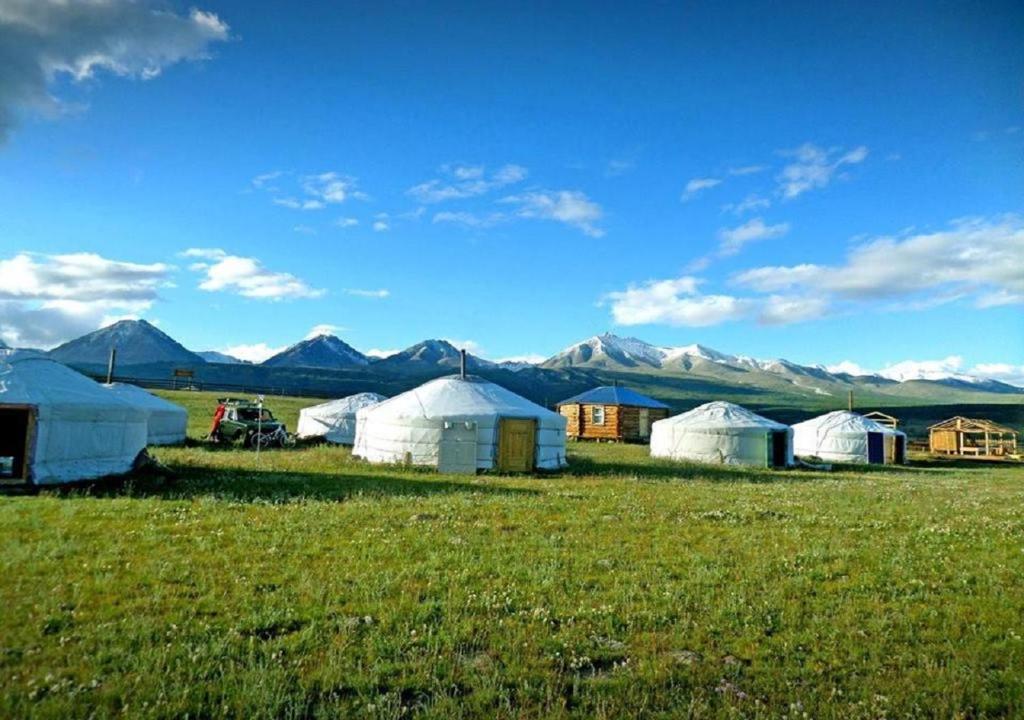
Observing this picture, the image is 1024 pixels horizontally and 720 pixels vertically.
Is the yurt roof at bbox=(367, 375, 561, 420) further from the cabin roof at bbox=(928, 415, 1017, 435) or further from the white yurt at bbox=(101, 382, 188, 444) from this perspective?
the cabin roof at bbox=(928, 415, 1017, 435)

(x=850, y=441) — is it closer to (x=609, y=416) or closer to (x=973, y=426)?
(x=609, y=416)

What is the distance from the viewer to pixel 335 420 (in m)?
32.6

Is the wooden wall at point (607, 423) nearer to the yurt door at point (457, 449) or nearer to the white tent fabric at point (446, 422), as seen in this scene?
the white tent fabric at point (446, 422)

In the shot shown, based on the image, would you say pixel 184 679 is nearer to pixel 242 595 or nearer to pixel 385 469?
pixel 242 595

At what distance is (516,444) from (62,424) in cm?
1299

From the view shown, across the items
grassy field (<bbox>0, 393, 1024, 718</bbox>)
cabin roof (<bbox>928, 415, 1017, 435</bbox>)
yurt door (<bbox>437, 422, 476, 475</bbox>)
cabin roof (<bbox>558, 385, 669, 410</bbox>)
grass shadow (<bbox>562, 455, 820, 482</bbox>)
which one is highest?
cabin roof (<bbox>558, 385, 669, 410</bbox>)

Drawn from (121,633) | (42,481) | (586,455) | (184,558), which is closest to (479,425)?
(586,455)

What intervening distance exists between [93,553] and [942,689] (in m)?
9.24

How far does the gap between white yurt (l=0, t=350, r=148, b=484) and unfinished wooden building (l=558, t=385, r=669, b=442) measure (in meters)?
31.2

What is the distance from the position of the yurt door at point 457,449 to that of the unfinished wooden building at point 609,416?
78.9 feet

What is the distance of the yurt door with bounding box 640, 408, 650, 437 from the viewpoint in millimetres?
46766

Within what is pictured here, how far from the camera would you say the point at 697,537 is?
33.8 feet

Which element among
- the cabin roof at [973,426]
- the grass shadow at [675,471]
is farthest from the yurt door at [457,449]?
the cabin roof at [973,426]

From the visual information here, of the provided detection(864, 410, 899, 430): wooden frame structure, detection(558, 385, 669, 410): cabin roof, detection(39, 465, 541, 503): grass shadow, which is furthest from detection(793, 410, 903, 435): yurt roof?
Result: detection(39, 465, 541, 503): grass shadow
